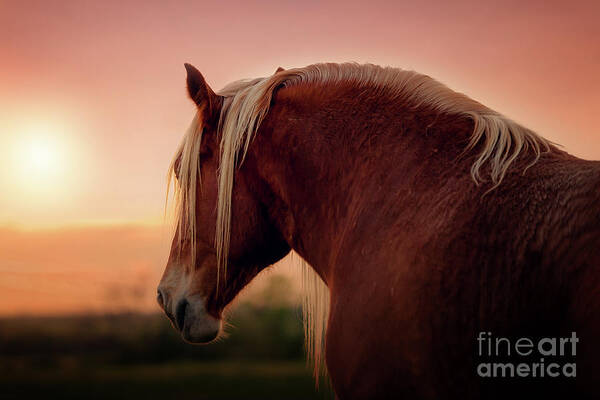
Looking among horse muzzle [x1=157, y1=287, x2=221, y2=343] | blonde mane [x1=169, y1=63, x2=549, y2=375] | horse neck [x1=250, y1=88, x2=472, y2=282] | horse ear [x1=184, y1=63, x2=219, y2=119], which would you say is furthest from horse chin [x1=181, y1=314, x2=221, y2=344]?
horse ear [x1=184, y1=63, x2=219, y2=119]

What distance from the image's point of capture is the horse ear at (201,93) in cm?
307

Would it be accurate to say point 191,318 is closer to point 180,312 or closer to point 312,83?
point 180,312

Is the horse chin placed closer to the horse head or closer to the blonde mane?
the horse head

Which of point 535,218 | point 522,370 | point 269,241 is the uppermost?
point 535,218

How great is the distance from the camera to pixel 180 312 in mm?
3172

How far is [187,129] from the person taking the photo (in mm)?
3248

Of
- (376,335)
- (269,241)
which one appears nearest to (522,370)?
(376,335)

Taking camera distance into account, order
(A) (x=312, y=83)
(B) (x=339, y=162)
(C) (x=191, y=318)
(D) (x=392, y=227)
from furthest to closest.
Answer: (C) (x=191, y=318) → (A) (x=312, y=83) → (B) (x=339, y=162) → (D) (x=392, y=227)

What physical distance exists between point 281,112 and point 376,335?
134 cm

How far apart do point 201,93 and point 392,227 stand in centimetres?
141

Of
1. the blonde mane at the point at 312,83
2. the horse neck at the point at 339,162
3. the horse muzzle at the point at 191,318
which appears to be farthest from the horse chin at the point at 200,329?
the horse neck at the point at 339,162

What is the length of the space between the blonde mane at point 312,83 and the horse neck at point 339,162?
0.07m

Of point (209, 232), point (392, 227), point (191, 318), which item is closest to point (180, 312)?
point (191, 318)

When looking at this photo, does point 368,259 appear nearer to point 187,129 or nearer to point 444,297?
point 444,297
